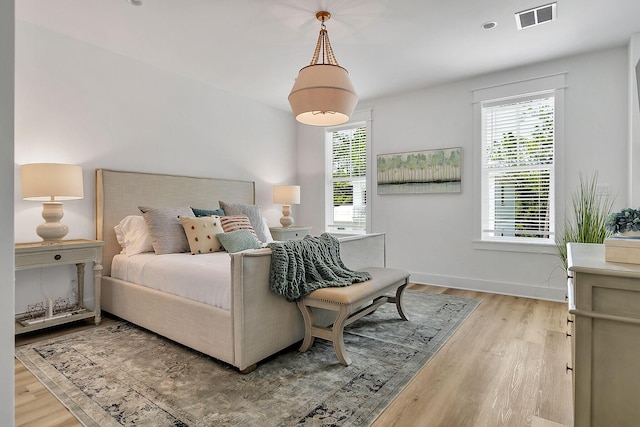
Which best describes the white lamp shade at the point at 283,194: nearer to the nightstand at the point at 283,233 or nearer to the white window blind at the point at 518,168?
the nightstand at the point at 283,233

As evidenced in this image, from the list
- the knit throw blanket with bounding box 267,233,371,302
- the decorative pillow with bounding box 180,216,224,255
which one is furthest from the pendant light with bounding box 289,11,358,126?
the decorative pillow with bounding box 180,216,224,255

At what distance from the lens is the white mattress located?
7.45 feet

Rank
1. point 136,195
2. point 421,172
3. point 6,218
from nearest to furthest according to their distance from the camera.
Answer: point 6,218 < point 136,195 < point 421,172

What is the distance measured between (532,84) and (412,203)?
189 cm

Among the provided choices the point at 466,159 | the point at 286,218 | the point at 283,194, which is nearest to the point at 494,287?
the point at 466,159

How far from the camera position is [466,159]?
4.27 metres

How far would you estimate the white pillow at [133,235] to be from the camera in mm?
3240

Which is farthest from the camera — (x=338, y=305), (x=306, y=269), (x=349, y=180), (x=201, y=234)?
(x=349, y=180)

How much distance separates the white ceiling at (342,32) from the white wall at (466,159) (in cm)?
31

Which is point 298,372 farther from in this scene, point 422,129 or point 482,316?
point 422,129

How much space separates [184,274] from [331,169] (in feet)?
11.3

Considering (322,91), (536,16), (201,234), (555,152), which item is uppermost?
(536,16)

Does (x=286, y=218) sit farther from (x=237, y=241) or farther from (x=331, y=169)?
(x=237, y=241)

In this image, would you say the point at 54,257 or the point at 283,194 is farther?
the point at 283,194
